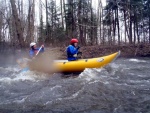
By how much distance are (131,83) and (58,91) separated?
2.47 meters

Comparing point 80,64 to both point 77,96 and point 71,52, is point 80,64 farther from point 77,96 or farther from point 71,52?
point 77,96

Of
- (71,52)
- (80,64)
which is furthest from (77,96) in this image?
(71,52)

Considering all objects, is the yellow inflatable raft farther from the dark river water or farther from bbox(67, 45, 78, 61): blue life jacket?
the dark river water

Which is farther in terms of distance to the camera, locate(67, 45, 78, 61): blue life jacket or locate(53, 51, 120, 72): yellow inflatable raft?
locate(67, 45, 78, 61): blue life jacket

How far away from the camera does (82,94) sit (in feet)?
20.6

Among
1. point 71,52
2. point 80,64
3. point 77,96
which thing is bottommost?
point 77,96

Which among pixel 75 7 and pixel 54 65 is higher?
pixel 75 7

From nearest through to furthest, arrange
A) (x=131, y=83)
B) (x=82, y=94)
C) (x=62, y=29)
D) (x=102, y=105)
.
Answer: (x=102, y=105) → (x=82, y=94) → (x=131, y=83) → (x=62, y=29)

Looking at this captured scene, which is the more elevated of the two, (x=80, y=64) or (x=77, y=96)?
(x=80, y=64)

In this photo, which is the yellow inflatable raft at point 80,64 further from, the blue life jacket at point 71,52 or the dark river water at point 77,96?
the dark river water at point 77,96

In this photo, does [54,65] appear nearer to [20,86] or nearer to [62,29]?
[20,86]

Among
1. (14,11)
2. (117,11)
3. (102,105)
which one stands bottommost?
(102,105)

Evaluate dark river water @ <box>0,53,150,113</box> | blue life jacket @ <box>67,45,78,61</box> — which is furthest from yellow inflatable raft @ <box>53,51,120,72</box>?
dark river water @ <box>0,53,150,113</box>

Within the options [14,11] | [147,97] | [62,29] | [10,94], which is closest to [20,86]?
[10,94]
